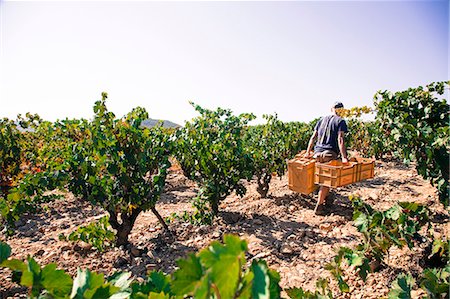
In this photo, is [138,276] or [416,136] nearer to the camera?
[416,136]

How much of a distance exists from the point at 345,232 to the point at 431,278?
2.43m

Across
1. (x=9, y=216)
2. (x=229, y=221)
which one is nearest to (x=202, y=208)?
(x=229, y=221)

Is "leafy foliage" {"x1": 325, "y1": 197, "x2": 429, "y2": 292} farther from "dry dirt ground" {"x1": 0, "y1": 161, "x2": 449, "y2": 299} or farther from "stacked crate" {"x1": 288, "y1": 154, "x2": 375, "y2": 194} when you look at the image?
"stacked crate" {"x1": 288, "y1": 154, "x2": 375, "y2": 194}

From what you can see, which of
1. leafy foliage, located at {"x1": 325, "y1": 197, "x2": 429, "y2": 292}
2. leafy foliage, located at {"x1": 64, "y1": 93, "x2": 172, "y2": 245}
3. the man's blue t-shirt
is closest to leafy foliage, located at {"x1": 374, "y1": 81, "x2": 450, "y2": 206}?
leafy foliage, located at {"x1": 325, "y1": 197, "x2": 429, "y2": 292}

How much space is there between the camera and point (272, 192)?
6.75 metres

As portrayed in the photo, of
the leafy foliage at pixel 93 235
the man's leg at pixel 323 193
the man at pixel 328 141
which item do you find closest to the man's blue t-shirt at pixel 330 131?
the man at pixel 328 141

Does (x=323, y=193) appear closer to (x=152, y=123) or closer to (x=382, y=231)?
(x=382, y=231)

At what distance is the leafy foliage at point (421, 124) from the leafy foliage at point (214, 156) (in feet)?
7.69

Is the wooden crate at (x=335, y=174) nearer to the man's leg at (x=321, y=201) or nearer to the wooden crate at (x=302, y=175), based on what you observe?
the wooden crate at (x=302, y=175)

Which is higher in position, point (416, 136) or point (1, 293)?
point (416, 136)

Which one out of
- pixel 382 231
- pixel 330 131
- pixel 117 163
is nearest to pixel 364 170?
pixel 330 131

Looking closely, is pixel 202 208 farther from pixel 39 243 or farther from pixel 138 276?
pixel 39 243

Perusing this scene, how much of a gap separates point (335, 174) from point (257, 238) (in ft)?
5.16

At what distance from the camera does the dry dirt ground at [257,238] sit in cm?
303
